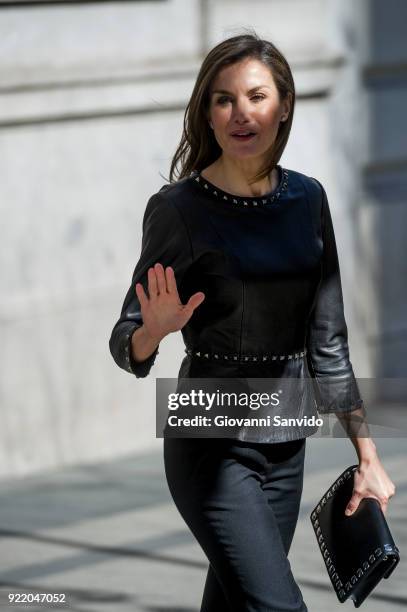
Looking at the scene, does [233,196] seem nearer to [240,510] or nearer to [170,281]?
[170,281]

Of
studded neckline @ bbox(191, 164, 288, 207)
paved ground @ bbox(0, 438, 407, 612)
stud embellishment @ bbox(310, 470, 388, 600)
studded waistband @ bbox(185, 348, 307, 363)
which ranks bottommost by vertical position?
paved ground @ bbox(0, 438, 407, 612)

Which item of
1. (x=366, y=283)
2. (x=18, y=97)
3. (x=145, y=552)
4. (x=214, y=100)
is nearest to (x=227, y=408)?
(x=214, y=100)

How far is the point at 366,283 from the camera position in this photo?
9523mm

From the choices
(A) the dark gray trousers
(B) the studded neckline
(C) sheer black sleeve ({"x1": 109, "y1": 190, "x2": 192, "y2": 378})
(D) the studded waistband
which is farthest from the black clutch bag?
(B) the studded neckline

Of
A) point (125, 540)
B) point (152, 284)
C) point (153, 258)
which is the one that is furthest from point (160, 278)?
point (125, 540)

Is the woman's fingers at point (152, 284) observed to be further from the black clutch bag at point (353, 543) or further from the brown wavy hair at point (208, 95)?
the black clutch bag at point (353, 543)

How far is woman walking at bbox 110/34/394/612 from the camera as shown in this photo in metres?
3.40

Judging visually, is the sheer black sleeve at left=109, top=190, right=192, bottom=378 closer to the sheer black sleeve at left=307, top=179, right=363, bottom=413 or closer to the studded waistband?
the studded waistband

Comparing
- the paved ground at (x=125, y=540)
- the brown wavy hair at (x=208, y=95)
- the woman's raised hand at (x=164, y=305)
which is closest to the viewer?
the woman's raised hand at (x=164, y=305)

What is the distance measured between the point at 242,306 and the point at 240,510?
0.46 m

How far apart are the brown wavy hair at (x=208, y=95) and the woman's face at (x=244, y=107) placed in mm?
18

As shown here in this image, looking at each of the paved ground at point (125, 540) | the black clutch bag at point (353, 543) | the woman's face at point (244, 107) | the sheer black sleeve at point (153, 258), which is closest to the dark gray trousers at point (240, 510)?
the black clutch bag at point (353, 543)

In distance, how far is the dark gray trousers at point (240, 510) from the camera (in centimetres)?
337

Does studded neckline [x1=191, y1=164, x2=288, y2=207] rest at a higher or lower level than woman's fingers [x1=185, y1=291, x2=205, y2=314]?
higher
